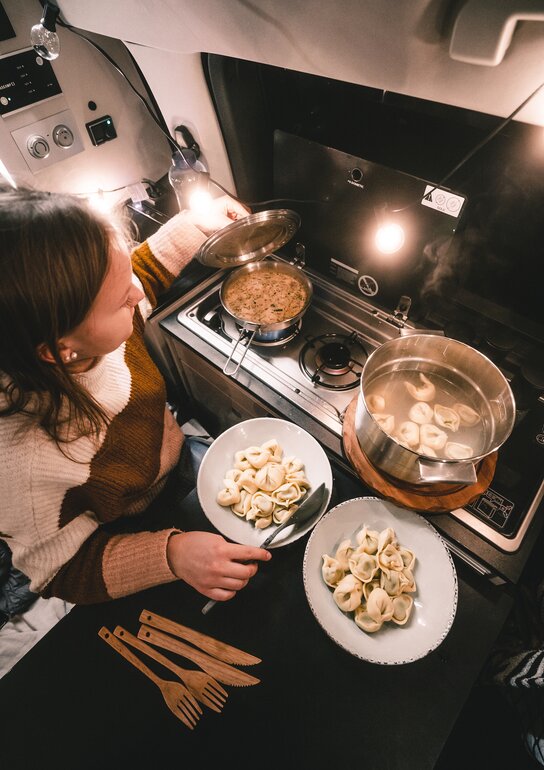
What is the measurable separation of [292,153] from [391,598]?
1.45 metres

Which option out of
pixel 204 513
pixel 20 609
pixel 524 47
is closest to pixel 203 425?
pixel 204 513

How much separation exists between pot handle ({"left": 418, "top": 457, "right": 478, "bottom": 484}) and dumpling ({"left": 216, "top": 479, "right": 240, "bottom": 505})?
0.49 meters

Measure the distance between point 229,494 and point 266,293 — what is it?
2.66ft

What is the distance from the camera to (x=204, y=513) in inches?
42.9

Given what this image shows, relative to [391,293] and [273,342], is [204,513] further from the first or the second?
[391,293]

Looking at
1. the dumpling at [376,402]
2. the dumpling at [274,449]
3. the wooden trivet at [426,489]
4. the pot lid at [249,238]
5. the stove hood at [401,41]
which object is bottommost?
the dumpling at [274,449]

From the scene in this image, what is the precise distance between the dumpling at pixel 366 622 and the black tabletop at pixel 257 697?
0.10 m

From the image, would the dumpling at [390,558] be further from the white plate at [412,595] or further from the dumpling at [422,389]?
the dumpling at [422,389]

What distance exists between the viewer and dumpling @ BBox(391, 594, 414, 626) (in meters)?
0.85

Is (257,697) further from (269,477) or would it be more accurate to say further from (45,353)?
(45,353)

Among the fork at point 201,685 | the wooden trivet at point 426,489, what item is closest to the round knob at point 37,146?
the wooden trivet at point 426,489

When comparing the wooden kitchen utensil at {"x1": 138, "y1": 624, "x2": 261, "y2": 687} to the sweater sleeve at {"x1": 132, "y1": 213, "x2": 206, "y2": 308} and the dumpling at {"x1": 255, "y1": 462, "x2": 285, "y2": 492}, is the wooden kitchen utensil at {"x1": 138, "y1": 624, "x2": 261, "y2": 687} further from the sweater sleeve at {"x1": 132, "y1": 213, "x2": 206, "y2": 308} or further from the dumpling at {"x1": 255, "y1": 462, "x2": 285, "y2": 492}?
the sweater sleeve at {"x1": 132, "y1": 213, "x2": 206, "y2": 308}

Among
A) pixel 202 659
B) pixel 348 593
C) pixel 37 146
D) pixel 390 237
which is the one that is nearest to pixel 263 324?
pixel 390 237

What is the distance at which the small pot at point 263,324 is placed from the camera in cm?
129
